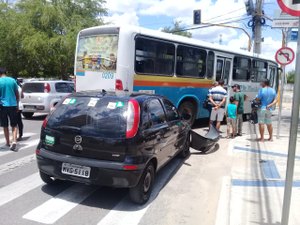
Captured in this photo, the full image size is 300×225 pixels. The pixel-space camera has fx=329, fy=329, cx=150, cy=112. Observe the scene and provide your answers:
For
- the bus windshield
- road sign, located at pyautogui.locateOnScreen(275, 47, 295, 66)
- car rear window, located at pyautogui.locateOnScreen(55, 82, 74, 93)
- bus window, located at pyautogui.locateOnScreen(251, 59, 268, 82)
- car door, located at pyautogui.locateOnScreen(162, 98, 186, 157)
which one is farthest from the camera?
bus window, located at pyautogui.locateOnScreen(251, 59, 268, 82)

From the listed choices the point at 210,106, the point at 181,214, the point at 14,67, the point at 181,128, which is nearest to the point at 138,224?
the point at 181,214

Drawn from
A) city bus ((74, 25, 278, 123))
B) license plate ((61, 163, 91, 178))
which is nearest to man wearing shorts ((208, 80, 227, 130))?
city bus ((74, 25, 278, 123))

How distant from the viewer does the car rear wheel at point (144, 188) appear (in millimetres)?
4641

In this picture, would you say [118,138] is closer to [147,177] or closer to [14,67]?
[147,177]

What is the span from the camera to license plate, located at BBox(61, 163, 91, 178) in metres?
4.50

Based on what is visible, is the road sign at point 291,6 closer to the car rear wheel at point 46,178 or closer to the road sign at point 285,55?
the car rear wheel at point 46,178

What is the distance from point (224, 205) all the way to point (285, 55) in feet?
21.6

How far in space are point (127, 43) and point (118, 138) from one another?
4.75m

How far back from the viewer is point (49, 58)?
74.9 feet

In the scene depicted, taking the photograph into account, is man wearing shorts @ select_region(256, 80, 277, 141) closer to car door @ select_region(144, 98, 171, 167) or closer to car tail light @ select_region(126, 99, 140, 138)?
car door @ select_region(144, 98, 171, 167)

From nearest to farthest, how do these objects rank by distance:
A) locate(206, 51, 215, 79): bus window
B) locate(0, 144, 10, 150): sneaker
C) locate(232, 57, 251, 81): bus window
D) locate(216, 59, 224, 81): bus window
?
1. locate(0, 144, 10, 150): sneaker
2. locate(206, 51, 215, 79): bus window
3. locate(216, 59, 224, 81): bus window
4. locate(232, 57, 251, 81): bus window

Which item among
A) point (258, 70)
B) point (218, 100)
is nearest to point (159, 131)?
point (218, 100)

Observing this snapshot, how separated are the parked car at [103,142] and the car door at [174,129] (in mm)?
826

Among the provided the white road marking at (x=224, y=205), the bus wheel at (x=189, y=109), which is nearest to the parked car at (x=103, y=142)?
the white road marking at (x=224, y=205)
